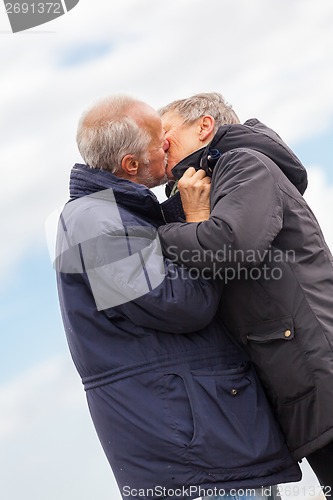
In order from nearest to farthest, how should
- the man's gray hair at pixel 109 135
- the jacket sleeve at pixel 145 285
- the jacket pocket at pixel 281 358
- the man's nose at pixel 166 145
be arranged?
the jacket sleeve at pixel 145 285 < the jacket pocket at pixel 281 358 < the man's gray hair at pixel 109 135 < the man's nose at pixel 166 145

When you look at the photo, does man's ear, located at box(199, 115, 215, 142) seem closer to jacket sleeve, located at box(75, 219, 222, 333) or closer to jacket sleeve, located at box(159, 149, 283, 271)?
jacket sleeve, located at box(159, 149, 283, 271)

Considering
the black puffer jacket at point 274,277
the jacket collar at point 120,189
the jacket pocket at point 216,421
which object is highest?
the jacket collar at point 120,189

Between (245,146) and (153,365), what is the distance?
2.68 feet

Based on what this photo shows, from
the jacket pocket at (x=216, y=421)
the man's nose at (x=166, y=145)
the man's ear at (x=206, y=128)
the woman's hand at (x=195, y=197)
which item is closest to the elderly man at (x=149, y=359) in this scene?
the jacket pocket at (x=216, y=421)

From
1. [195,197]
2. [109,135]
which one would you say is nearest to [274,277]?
[195,197]

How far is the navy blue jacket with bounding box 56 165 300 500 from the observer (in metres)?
2.65

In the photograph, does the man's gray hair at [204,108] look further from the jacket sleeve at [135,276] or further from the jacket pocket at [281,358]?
the jacket pocket at [281,358]

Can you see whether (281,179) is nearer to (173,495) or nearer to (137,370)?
(137,370)

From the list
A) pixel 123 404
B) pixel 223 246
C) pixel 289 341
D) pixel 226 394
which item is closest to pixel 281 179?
pixel 223 246

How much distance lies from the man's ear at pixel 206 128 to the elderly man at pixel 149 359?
1.16 ft

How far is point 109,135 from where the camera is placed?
112 inches

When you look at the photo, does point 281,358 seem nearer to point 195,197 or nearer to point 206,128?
point 195,197

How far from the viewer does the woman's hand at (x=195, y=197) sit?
284 cm

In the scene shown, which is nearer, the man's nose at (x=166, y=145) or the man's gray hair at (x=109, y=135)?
the man's gray hair at (x=109, y=135)
